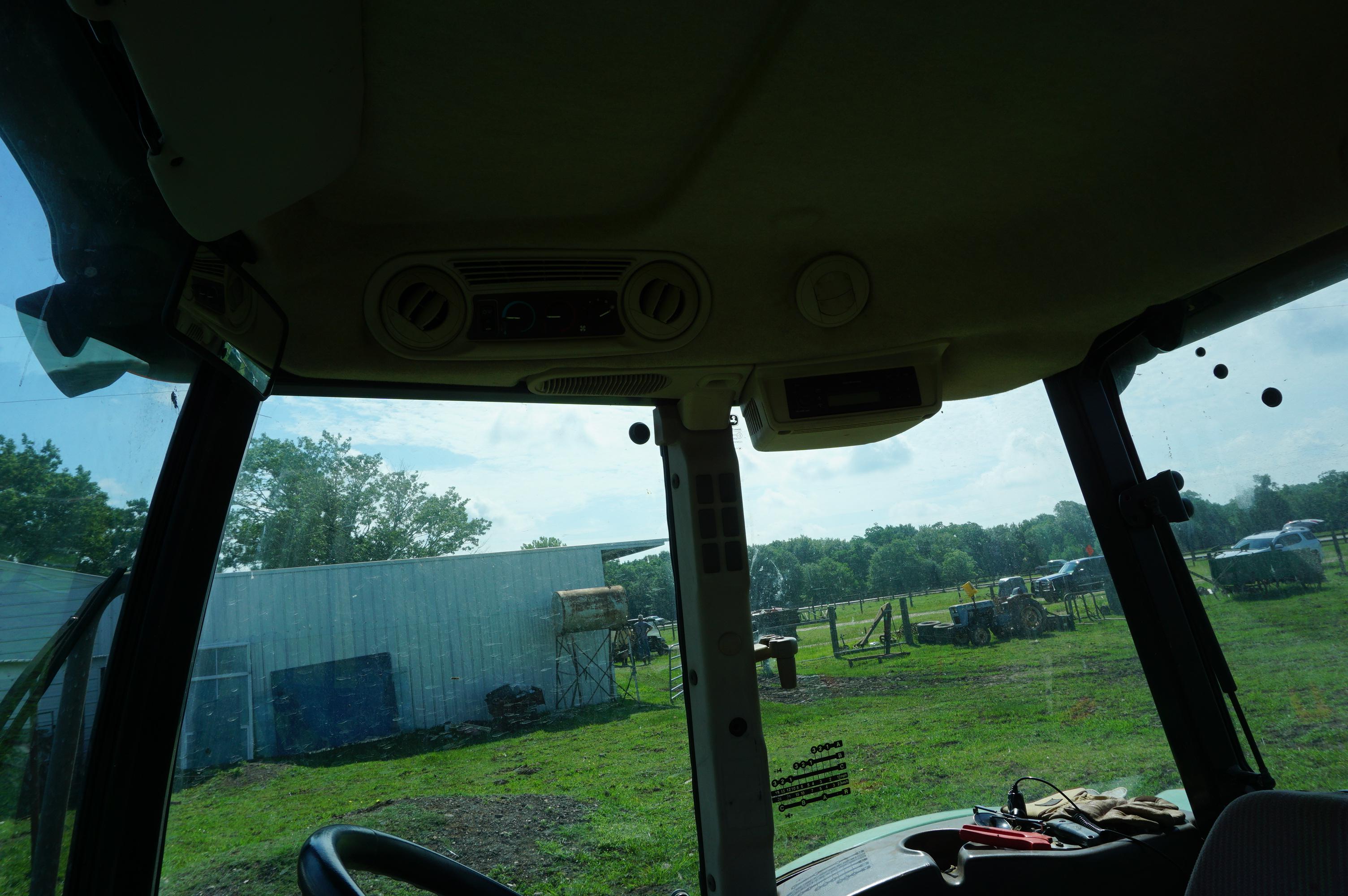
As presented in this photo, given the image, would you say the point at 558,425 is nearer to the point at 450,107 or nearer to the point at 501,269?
the point at 501,269

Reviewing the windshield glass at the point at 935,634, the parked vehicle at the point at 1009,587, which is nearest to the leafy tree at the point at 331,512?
the windshield glass at the point at 935,634

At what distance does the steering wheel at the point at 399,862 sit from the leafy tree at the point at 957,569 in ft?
5.85

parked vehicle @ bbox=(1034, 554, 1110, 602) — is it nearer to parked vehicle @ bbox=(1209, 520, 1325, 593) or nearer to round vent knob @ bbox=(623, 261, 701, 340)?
parked vehicle @ bbox=(1209, 520, 1325, 593)

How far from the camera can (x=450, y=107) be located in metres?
1.33

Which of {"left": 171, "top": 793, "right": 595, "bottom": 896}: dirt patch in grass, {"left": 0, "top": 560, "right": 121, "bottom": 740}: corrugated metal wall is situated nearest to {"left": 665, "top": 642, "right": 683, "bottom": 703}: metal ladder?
{"left": 171, "top": 793, "right": 595, "bottom": 896}: dirt patch in grass

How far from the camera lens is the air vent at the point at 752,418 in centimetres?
222

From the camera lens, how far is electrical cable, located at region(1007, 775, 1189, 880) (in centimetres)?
227

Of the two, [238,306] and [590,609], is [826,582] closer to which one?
[590,609]

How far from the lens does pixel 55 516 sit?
1.19m

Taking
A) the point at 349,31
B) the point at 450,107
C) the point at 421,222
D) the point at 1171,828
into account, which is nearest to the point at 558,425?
the point at 421,222

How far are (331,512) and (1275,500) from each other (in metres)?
2.70

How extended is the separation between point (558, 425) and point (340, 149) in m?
1.11

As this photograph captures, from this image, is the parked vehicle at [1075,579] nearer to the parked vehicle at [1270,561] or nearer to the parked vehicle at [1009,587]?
the parked vehicle at [1009,587]

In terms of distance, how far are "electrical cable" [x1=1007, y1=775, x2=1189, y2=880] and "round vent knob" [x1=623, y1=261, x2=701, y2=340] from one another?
1.94 meters
